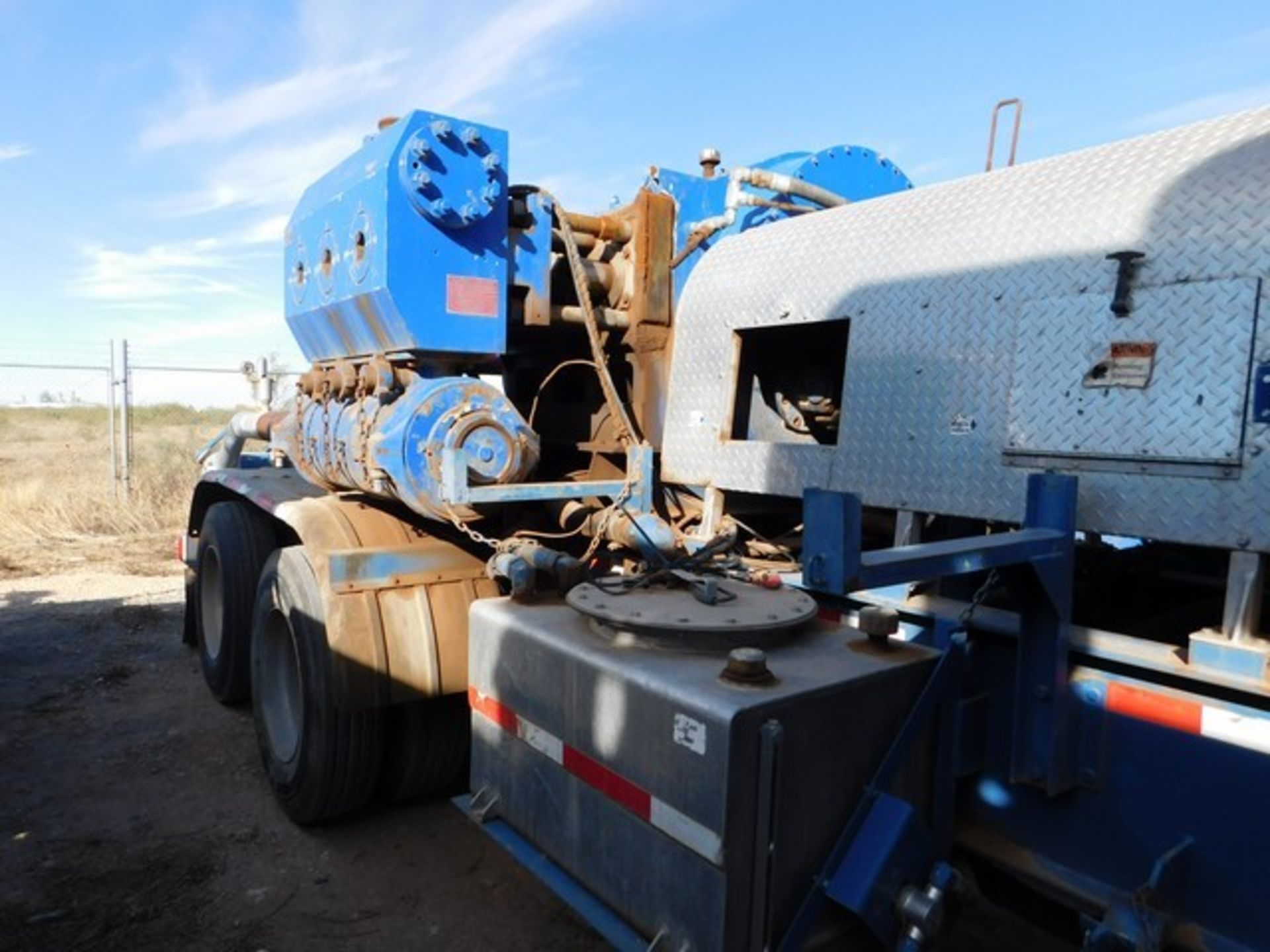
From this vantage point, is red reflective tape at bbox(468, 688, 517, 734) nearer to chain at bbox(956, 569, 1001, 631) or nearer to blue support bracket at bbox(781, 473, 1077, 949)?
blue support bracket at bbox(781, 473, 1077, 949)

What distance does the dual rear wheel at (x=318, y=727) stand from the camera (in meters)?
3.38

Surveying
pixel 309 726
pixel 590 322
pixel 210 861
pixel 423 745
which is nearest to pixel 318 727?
pixel 309 726

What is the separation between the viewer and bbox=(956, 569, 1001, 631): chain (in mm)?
1940

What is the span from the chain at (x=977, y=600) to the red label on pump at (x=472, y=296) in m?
2.08

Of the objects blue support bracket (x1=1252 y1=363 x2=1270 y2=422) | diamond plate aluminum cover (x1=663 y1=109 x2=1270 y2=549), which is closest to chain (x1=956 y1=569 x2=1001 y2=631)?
diamond plate aluminum cover (x1=663 y1=109 x2=1270 y2=549)

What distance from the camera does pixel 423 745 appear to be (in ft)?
11.9

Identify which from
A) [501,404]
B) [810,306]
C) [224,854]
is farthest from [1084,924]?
[224,854]

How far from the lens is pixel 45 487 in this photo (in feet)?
39.3

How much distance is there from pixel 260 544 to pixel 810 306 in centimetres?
362

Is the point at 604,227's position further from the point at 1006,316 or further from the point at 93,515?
the point at 93,515

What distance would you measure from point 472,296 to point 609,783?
2007mm

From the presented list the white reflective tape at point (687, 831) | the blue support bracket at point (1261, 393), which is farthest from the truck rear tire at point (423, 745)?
the blue support bracket at point (1261, 393)

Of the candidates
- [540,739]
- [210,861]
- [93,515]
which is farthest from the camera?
[93,515]

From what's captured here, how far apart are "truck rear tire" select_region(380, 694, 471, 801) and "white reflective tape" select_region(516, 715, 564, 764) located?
4.62 feet
